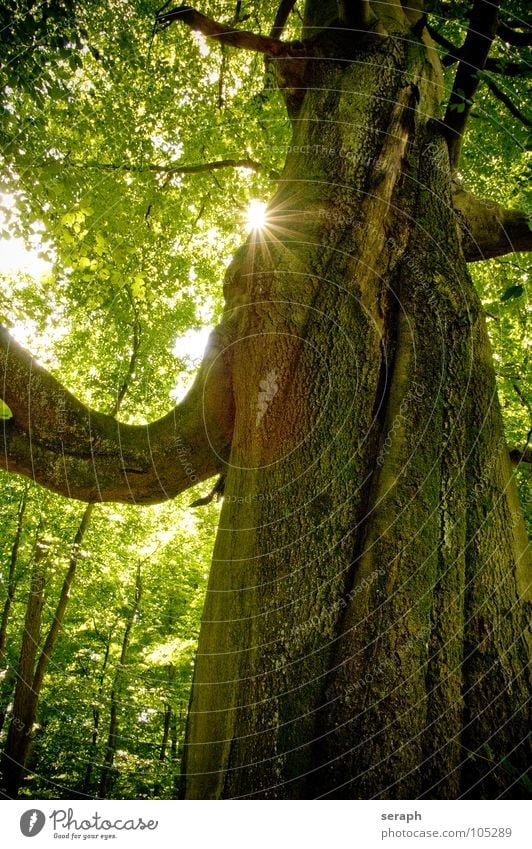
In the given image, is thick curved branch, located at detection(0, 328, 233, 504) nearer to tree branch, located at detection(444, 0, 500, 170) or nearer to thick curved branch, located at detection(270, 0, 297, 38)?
tree branch, located at detection(444, 0, 500, 170)

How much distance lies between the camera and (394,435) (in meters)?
2.93

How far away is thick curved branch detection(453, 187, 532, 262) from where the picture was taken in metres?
4.04

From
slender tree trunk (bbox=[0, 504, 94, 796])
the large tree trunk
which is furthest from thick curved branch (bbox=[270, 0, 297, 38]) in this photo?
slender tree trunk (bbox=[0, 504, 94, 796])

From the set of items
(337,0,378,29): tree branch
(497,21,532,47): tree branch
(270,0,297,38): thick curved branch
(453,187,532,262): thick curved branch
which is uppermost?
(270,0,297,38): thick curved branch

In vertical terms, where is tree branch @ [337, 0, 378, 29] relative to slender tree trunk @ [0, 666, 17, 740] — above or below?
above

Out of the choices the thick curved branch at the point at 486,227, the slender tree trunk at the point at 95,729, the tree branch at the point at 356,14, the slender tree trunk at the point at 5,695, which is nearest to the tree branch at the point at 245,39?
the tree branch at the point at 356,14

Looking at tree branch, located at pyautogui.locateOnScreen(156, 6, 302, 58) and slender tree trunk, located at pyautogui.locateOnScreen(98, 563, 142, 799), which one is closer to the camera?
tree branch, located at pyautogui.locateOnScreen(156, 6, 302, 58)

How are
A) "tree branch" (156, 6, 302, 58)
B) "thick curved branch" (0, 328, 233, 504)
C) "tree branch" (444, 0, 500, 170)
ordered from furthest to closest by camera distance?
"tree branch" (156, 6, 302, 58) < "tree branch" (444, 0, 500, 170) < "thick curved branch" (0, 328, 233, 504)

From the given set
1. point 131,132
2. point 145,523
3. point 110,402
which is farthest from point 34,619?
point 131,132

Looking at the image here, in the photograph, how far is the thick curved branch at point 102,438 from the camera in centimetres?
331

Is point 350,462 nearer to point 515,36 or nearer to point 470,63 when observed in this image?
point 470,63

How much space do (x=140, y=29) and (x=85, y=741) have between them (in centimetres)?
1659

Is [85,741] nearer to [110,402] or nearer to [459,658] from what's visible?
[110,402]

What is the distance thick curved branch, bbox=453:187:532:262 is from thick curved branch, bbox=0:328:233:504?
2124 millimetres
